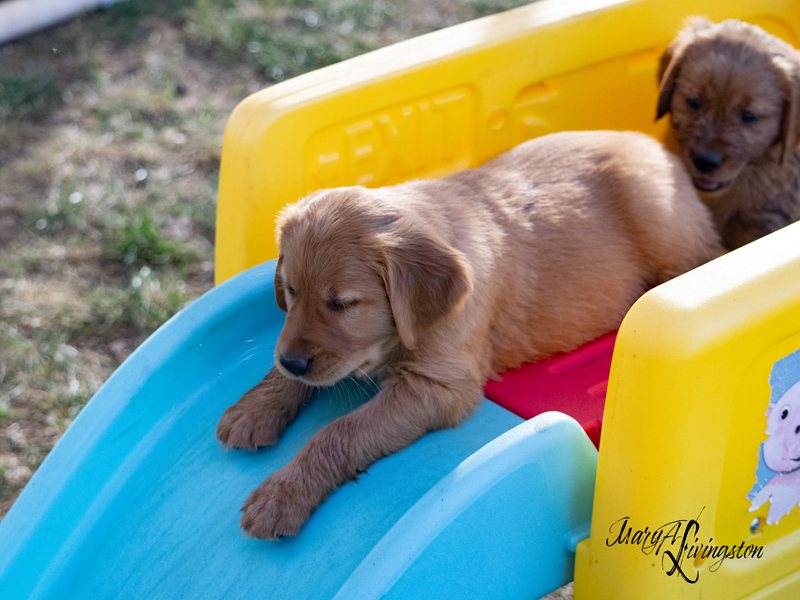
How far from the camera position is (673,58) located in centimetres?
313

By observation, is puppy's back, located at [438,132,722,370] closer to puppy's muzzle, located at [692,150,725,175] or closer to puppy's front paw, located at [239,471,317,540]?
puppy's muzzle, located at [692,150,725,175]

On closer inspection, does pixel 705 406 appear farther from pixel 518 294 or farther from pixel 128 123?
pixel 128 123

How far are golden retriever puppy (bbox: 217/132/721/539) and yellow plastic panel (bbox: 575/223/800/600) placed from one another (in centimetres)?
53

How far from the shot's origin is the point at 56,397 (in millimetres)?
3559

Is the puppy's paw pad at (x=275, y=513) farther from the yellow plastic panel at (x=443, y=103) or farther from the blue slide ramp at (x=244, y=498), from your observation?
the yellow plastic panel at (x=443, y=103)

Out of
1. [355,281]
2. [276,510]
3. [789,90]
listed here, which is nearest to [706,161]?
[789,90]

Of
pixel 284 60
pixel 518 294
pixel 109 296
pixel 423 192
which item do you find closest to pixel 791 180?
pixel 518 294

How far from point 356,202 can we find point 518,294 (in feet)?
1.98

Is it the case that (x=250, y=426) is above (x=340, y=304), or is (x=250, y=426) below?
below

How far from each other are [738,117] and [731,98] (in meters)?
0.07

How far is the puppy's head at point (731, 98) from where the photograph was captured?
117 inches
